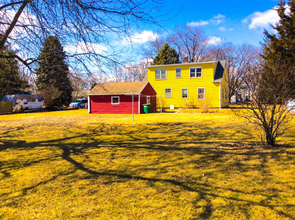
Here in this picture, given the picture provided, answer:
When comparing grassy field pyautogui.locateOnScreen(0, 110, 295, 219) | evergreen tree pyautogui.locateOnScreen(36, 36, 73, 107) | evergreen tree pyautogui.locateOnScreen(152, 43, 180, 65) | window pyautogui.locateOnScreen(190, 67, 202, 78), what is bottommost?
grassy field pyautogui.locateOnScreen(0, 110, 295, 219)

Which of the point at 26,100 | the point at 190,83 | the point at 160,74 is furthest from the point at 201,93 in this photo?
the point at 26,100

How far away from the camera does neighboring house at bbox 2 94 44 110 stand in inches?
1083

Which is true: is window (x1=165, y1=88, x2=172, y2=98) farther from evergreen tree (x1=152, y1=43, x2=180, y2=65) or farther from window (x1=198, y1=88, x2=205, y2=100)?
evergreen tree (x1=152, y1=43, x2=180, y2=65)

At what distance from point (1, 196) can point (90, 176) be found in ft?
5.24

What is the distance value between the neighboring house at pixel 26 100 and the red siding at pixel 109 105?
12046mm

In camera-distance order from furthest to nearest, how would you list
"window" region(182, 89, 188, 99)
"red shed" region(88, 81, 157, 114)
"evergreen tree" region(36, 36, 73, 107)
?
"window" region(182, 89, 188, 99) < "red shed" region(88, 81, 157, 114) < "evergreen tree" region(36, 36, 73, 107)

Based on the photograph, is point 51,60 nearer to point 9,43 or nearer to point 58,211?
point 9,43

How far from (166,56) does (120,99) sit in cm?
2217

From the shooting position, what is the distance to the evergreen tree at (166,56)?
1585 inches

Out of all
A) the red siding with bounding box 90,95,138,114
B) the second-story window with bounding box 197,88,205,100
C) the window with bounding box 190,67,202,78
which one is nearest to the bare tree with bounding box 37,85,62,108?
the red siding with bounding box 90,95,138,114

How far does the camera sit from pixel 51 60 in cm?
622

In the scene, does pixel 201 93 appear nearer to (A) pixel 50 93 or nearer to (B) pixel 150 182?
(B) pixel 150 182

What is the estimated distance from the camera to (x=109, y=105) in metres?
22.5

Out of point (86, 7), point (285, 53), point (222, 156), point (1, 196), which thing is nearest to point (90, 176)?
point (1, 196)
